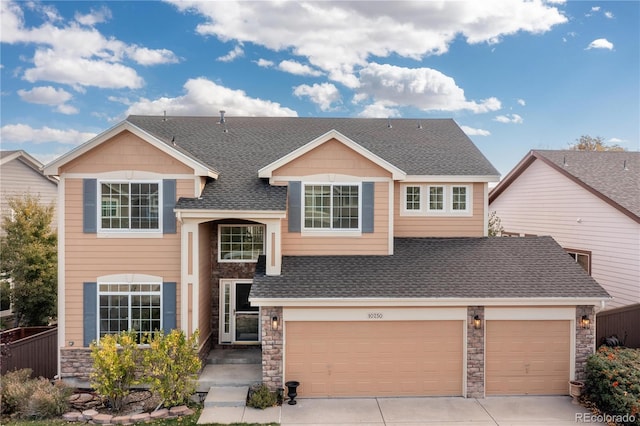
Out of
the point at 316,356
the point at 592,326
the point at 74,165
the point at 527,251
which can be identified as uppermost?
the point at 74,165

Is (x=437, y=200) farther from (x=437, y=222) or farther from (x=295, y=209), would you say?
(x=295, y=209)

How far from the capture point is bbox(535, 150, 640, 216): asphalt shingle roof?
13029mm

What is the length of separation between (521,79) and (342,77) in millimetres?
9171

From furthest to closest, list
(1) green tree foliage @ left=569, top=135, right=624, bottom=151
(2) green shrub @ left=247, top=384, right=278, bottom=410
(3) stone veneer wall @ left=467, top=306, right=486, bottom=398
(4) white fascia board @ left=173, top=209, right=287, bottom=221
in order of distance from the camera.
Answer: (1) green tree foliage @ left=569, top=135, right=624, bottom=151 < (4) white fascia board @ left=173, top=209, right=287, bottom=221 < (3) stone veneer wall @ left=467, top=306, right=486, bottom=398 < (2) green shrub @ left=247, top=384, right=278, bottom=410

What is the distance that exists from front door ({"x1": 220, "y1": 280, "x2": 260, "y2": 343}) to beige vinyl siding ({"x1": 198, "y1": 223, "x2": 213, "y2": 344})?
48 cm

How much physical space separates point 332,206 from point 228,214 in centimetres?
292

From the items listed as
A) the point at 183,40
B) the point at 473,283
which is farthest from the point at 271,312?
the point at 183,40

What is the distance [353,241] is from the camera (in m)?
11.1

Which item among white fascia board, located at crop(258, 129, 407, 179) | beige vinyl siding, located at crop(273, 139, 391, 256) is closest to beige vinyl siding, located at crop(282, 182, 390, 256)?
beige vinyl siding, located at crop(273, 139, 391, 256)

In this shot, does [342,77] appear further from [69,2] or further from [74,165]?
[74,165]

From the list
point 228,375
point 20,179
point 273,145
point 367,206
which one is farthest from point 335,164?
point 20,179

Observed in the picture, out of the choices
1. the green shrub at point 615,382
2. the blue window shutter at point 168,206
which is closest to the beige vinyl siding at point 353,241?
the blue window shutter at point 168,206

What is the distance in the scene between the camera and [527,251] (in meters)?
11.6

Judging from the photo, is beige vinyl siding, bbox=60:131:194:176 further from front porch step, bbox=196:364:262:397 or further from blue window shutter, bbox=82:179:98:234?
front porch step, bbox=196:364:262:397
